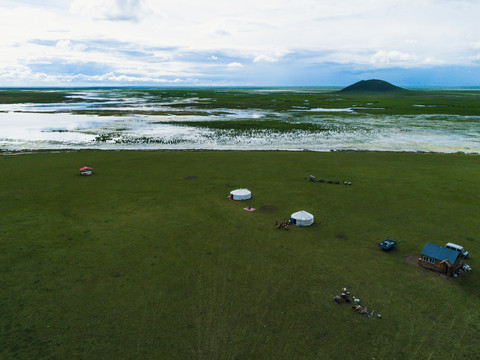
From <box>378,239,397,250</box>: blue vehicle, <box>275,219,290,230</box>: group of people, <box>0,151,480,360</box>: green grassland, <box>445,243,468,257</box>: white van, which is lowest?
<box>0,151,480,360</box>: green grassland

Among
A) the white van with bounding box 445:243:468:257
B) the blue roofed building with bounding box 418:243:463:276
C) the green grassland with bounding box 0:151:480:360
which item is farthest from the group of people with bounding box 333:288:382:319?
the white van with bounding box 445:243:468:257

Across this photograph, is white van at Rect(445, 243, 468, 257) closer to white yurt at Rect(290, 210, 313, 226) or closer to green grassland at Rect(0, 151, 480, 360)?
green grassland at Rect(0, 151, 480, 360)

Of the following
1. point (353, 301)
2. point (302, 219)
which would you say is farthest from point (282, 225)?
point (353, 301)

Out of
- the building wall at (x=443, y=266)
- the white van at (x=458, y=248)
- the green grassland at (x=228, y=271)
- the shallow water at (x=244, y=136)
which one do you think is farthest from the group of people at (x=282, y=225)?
the shallow water at (x=244, y=136)

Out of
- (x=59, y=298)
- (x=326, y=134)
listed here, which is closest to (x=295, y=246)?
(x=59, y=298)

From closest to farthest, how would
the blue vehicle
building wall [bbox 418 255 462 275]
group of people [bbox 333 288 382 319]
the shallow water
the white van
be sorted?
group of people [bbox 333 288 382 319], building wall [bbox 418 255 462 275], the white van, the blue vehicle, the shallow water
